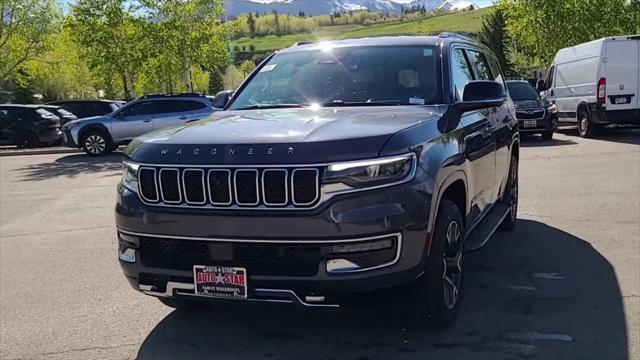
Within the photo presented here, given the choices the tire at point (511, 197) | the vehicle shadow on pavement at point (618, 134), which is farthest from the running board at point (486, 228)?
the vehicle shadow on pavement at point (618, 134)

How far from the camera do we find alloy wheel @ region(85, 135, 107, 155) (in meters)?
18.7

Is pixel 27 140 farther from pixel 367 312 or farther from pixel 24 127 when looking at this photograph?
pixel 367 312

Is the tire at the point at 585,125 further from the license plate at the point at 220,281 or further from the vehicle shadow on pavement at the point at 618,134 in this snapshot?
the license plate at the point at 220,281

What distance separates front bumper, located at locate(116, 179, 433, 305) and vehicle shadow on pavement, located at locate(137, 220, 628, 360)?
0.97ft

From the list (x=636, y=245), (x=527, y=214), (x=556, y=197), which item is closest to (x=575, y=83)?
(x=556, y=197)

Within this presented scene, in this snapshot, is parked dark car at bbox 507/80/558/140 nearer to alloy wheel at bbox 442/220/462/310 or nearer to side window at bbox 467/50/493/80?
side window at bbox 467/50/493/80

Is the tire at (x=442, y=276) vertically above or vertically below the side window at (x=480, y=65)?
below

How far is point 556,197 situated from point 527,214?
1.25 m

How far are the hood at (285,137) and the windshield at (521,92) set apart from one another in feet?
46.5

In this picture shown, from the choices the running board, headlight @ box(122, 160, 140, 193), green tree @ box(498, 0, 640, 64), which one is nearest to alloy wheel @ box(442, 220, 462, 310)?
the running board

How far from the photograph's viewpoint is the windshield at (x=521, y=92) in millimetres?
17547

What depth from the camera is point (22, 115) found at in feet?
71.7

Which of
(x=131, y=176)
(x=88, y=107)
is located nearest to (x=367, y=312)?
(x=131, y=176)

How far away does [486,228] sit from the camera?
17.3ft
